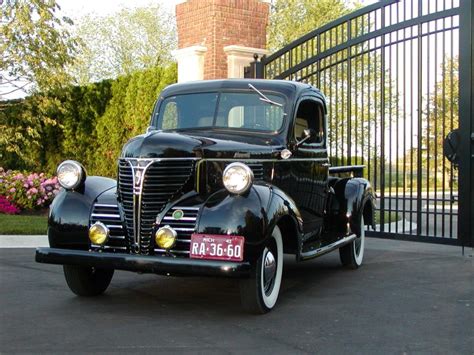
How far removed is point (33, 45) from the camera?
15656 millimetres

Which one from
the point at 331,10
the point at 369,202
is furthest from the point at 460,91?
the point at 331,10

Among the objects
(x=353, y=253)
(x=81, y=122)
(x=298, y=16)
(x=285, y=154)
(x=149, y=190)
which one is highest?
(x=298, y=16)

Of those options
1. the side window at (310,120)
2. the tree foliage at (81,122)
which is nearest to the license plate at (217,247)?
the side window at (310,120)

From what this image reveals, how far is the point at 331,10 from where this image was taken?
25.1 metres

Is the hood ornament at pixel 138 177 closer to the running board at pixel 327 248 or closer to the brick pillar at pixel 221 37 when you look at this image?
the running board at pixel 327 248

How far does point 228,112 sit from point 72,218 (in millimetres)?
1850

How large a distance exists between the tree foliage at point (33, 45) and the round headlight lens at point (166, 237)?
12.1 metres

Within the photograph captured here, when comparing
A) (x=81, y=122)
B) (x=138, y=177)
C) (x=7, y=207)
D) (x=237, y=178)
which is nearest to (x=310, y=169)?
→ (x=237, y=178)

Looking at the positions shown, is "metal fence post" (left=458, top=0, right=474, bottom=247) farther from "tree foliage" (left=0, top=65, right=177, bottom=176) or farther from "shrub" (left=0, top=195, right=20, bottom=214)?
"shrub" (left=0, top=195, right=20, bottom=214)

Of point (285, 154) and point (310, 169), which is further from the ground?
point (285, 154)

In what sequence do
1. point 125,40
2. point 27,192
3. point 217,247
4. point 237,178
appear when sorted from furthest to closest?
point 125,40, point 27,192, point 237,178, point 217,247

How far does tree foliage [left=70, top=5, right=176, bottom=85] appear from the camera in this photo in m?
41.8

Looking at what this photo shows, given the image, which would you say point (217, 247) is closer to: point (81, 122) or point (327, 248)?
point (327, 248)

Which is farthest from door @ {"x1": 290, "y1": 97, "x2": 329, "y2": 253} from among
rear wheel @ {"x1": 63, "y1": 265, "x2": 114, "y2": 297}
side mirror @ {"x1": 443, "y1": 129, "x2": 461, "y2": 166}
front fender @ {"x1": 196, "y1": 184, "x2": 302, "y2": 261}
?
side mirror @ {"x1": 443, "y1": 129, "x2": 461, "y2": 166}
